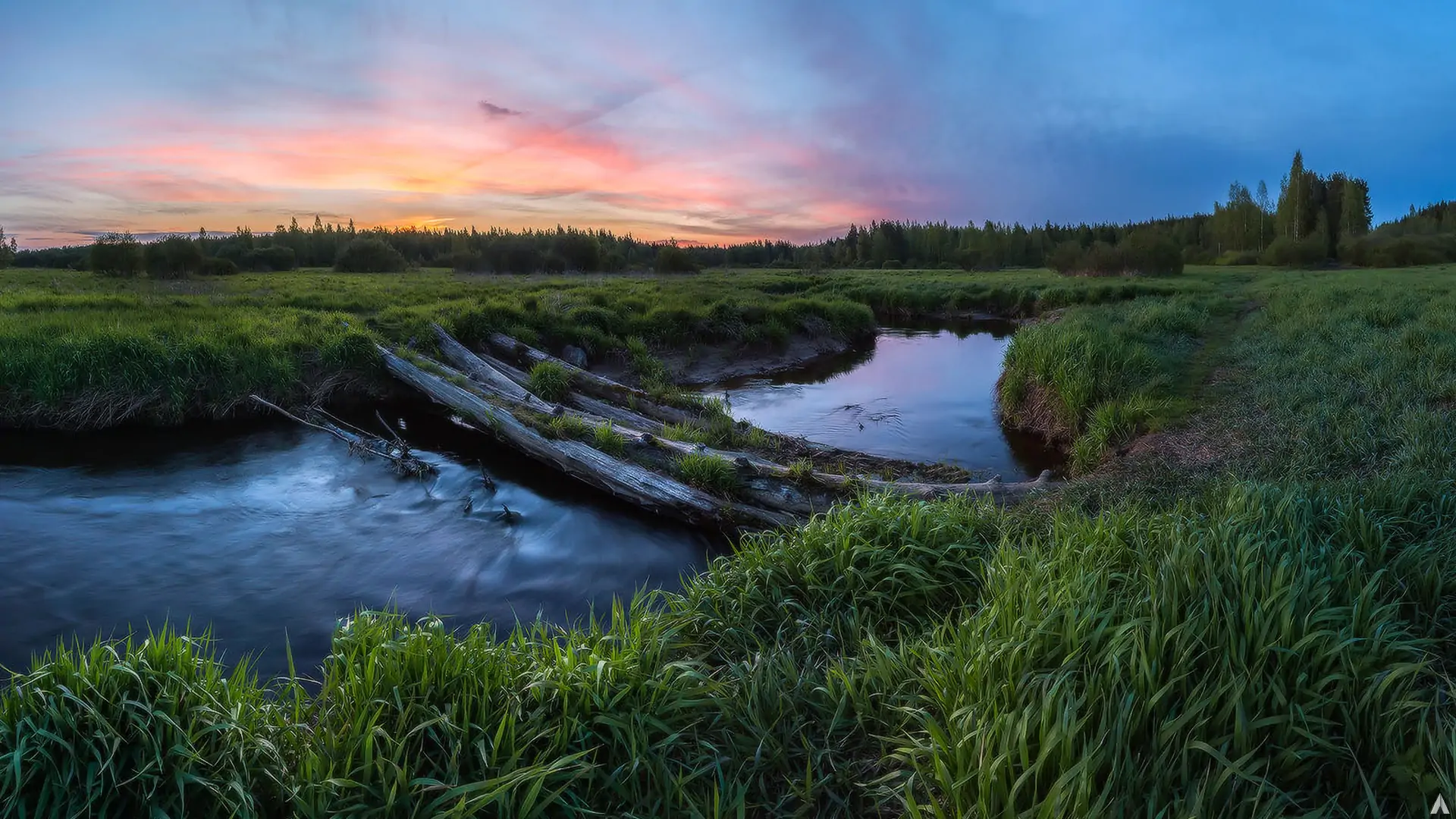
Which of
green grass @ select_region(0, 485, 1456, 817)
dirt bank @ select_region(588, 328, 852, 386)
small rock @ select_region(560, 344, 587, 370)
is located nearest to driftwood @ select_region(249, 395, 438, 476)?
small rock @ select_region(560, 344, 587, 370)

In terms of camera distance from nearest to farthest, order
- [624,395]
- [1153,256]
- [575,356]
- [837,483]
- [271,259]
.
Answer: [837,483] < [624,395] < [575,356] < [1153,256] < [271,259]

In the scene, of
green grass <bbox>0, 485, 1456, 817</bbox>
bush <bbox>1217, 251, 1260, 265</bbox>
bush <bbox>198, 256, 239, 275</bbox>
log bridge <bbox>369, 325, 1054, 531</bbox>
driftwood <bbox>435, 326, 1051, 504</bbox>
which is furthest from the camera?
bush <bbox>1217, 251, 1260, 265</bbox>

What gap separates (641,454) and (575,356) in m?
8.95

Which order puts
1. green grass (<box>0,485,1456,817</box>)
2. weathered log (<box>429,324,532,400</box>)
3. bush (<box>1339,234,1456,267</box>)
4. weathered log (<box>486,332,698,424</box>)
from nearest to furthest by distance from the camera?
green grass (<box>0,485,1456,817</box>) < weathered log (<box>486,332,698,424</box>) < weathered log (<box>429,324,532,400</box>) < bush (<box>1339,234,1456,267</box>)

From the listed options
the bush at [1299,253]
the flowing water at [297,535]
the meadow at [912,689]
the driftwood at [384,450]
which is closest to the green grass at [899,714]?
the meadow at [912,689]

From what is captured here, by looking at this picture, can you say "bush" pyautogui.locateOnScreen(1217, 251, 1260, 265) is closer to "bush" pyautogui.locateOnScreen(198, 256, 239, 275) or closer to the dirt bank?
the dirt bank

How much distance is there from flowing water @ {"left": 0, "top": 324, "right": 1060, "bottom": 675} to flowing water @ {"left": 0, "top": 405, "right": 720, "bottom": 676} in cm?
2

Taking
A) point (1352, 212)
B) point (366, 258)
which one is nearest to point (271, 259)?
point (366, 258)

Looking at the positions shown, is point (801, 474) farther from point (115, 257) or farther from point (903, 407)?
point (115, 257)

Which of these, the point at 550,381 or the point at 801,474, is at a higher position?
the point at 550,381

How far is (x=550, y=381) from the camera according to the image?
12617 millimetres

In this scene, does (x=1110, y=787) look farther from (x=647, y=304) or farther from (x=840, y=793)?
(x=647, y=304)

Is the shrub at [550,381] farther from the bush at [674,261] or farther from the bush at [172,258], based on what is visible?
the bush at [674,261]

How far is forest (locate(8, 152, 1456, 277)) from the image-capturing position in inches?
1811
